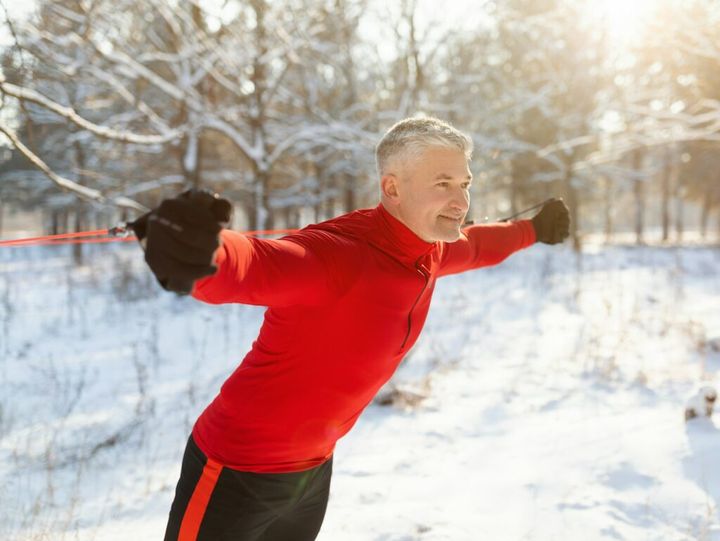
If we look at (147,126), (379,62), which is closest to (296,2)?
(379,62)

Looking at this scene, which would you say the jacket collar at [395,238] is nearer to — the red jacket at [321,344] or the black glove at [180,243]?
the red jacket at [321,344]

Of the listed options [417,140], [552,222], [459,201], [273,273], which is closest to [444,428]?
[552,222]

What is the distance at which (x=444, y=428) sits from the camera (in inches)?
161

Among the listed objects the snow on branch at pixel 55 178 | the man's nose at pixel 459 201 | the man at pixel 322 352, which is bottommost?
the man at pixel 322 352

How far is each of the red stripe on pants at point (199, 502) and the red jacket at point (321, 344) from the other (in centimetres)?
4

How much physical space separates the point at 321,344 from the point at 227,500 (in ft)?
1.76

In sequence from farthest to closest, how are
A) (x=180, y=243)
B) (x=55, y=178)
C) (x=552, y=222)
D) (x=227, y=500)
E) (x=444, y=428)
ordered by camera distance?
(x=444, y=428), (x=55, y=178), (x=552, y=222), (x=227, y=500), (x=180, y=243)

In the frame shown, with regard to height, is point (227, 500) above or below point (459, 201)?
below

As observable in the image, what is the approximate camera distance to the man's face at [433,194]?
1.47m

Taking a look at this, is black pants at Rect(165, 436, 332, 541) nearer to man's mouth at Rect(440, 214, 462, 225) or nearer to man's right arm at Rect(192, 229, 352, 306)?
man's right arm at Rect(192, 229, 352, 306)

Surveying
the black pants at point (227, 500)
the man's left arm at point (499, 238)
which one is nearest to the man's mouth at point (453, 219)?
the man's left arm at point (499, 238)

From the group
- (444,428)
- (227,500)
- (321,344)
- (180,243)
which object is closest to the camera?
(180,243)

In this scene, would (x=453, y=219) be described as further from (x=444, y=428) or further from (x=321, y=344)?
(x=444, y=428)

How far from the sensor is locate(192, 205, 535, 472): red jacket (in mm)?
1305
